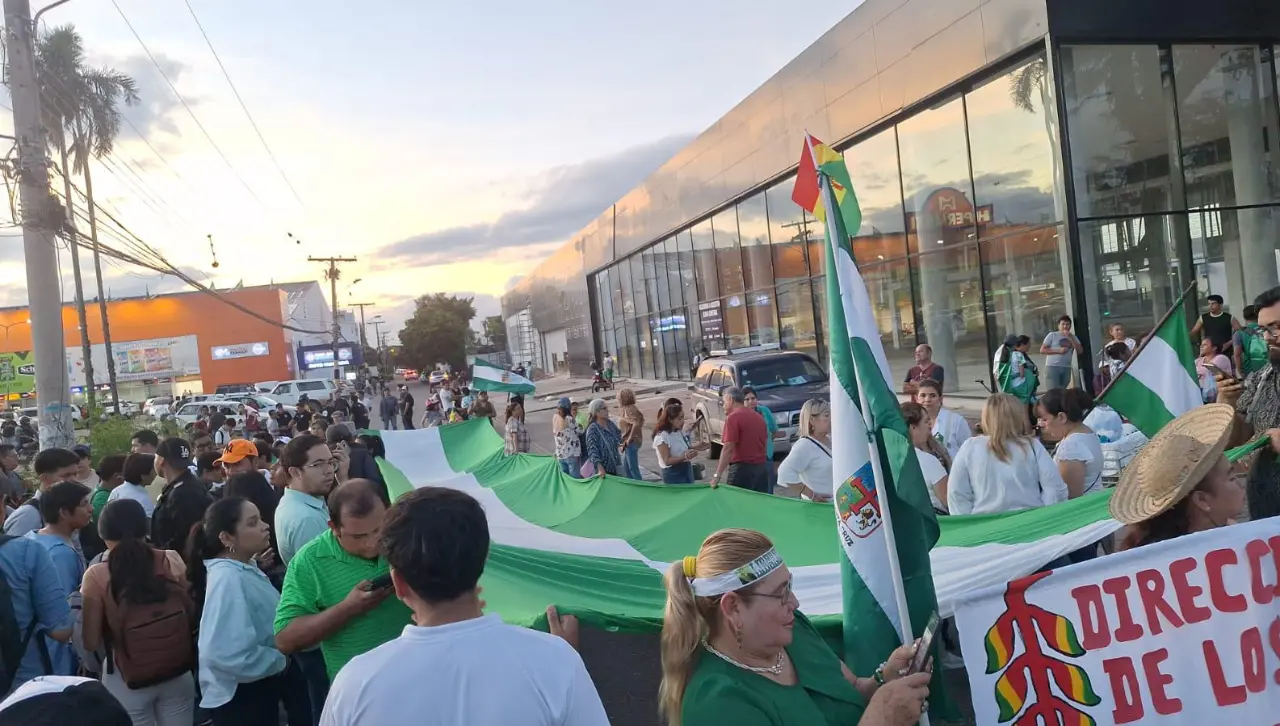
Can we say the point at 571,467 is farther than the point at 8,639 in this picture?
Yes

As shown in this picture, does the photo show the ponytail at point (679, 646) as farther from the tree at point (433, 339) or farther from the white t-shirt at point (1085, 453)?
the tree at point (433, 339)

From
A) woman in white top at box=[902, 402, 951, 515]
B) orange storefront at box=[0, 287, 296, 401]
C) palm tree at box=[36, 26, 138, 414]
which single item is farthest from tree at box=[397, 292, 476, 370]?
woman in white top at box=[902, 402, 951, 515]

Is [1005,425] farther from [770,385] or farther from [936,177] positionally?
[936,177]

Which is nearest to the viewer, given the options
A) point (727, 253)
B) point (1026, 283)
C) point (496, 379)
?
point (496, 379)

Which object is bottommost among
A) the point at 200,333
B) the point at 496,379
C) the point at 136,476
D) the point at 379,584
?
the point at 379,584

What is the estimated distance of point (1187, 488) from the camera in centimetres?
333

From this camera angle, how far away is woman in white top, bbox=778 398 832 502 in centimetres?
703

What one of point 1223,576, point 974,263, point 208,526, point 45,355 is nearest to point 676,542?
point 208,526

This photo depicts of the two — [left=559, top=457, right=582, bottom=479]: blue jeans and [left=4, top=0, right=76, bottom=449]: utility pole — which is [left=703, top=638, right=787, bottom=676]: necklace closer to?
[left=559, top=457, right=582, bottom=479]: blue jeans

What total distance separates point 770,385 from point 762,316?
12.1 metres

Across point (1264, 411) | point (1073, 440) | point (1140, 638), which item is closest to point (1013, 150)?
point (1073, 440)

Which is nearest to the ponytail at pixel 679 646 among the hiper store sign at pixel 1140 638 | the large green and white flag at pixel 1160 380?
the hiper store sign at pixel 1140 638

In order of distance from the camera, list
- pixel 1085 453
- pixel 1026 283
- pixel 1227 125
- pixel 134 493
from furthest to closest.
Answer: pixel 1026 283
pixel 1227 125
pixel 134 493
pixel 1085 453

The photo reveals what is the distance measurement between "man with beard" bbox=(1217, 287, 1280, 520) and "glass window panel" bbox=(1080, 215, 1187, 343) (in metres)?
10.1
